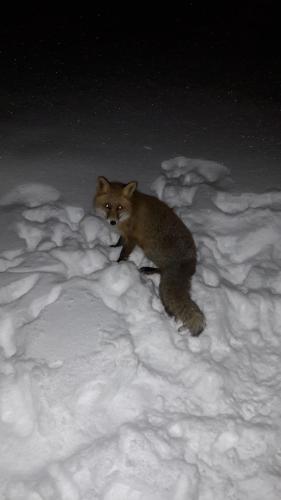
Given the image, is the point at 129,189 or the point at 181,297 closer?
the point at 181,297

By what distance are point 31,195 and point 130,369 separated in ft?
6.99

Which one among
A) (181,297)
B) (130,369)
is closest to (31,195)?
(181,297)

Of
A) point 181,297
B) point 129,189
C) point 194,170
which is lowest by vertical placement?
point 181,297

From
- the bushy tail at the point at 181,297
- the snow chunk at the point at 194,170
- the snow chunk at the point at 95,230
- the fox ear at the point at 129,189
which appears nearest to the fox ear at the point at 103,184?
the fox ear at the point at 129,189

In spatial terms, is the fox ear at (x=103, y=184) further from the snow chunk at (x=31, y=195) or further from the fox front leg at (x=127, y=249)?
the snow chunk at (x=31, y=195)

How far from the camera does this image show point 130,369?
9.07 ft

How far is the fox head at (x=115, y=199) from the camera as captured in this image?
11.8 feet

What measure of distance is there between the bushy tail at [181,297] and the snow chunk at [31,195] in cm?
145

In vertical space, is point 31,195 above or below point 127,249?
above

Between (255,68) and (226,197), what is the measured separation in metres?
4.73

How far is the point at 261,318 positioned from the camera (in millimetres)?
3293

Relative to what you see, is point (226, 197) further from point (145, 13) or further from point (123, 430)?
point (145, 13)

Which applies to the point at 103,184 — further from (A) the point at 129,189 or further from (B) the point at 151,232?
(B) the point at 151,232

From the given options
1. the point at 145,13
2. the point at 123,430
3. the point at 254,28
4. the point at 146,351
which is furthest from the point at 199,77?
the point at 123,430
